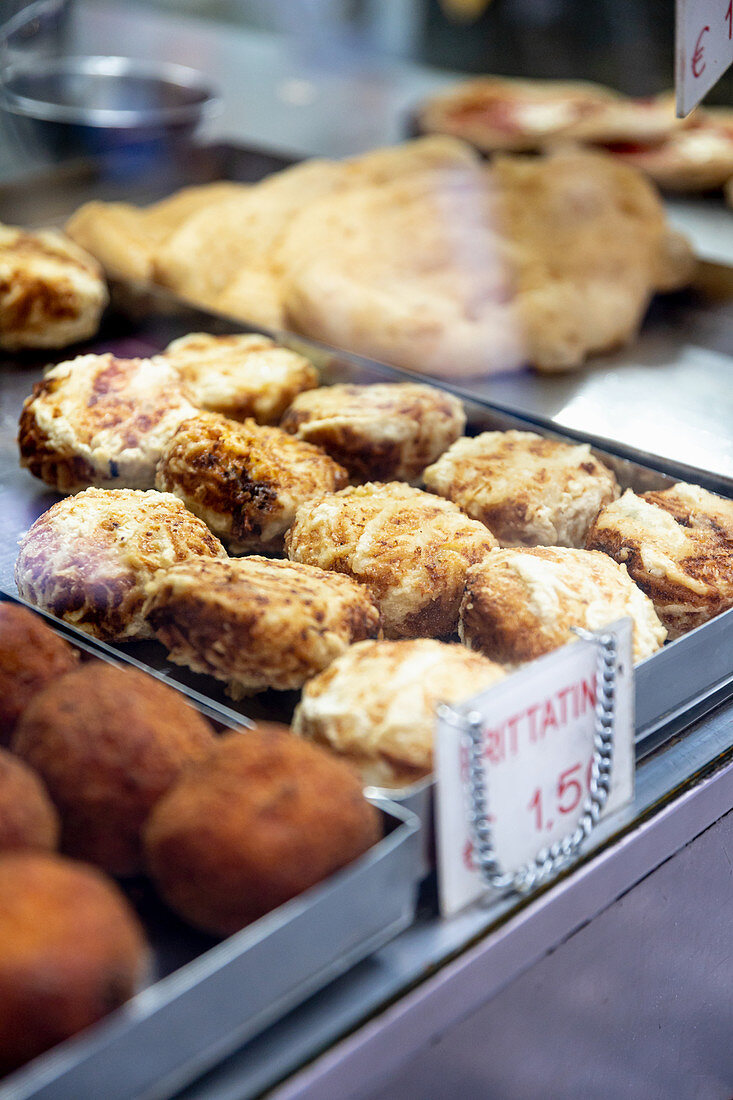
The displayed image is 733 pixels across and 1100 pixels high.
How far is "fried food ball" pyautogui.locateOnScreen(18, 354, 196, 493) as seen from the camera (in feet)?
6.36

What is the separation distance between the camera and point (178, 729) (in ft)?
3.86

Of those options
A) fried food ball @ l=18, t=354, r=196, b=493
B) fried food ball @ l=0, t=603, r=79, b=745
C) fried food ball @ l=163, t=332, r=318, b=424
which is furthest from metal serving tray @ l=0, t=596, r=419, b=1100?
fried food ball @ l=163, t=332, r=318, b=424

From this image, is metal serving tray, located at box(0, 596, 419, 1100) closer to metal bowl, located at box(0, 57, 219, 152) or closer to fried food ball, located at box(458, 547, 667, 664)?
fried food ball, located at box(458, 547, 667, 664)

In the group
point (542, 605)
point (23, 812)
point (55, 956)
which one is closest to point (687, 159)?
point (542, 605)

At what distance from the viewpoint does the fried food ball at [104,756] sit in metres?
1.11

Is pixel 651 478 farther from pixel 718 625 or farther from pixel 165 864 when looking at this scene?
pixel 165 864

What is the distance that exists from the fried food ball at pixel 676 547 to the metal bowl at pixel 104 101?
2.10 metres

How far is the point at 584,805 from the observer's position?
4.20ft

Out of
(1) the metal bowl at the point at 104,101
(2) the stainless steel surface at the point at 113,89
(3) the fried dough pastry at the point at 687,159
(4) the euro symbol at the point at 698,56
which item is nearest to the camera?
(4) the euro symbol at the point at 698,56

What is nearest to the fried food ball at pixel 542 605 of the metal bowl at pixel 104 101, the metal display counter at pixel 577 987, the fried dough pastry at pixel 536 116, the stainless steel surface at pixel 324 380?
the stainless steel surface at pixel 324 380

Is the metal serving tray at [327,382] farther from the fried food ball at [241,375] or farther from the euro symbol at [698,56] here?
the euro symbol at [698,56]

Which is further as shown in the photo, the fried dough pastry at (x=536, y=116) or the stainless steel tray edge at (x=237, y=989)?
the fried dough pastry at (x=536, y=116)

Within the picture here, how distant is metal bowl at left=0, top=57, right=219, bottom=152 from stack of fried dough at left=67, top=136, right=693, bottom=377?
25 cm

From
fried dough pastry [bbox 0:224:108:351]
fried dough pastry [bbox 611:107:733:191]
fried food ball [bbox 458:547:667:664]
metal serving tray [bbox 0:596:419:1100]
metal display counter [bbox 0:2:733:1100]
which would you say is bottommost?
metal display counter [bbox 0:2:733:1100]
